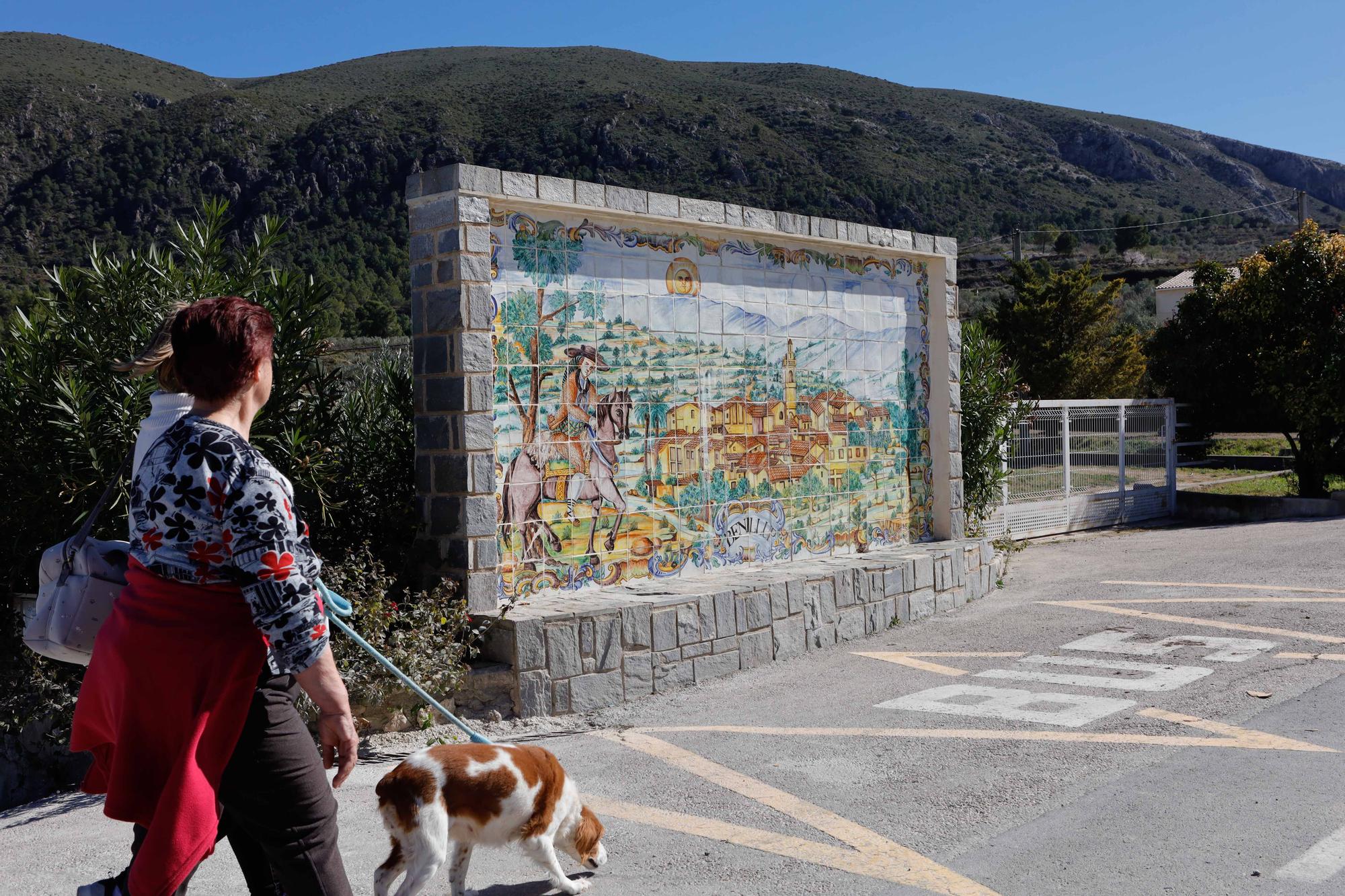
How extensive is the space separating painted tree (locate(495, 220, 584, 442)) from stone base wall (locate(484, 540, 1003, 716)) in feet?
4.21

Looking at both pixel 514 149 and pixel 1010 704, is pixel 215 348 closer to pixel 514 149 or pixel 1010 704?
pixel 1010 704

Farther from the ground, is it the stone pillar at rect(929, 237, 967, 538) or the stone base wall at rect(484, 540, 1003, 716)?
the stone pillar at rect(929, 237, 967, 538)

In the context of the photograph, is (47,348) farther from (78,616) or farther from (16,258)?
(16,258)

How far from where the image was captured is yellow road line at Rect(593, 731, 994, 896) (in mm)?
4004

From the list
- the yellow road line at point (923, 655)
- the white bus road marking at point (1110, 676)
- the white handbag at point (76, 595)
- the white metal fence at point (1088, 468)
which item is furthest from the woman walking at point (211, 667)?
the white metal fence at point (1088, 468)

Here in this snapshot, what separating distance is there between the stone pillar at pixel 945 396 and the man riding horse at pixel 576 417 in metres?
4.10

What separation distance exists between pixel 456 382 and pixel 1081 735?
397 centimetres

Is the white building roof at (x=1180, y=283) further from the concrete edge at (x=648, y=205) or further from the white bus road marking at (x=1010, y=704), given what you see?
the white bus road marking at (x=1010, y=704)

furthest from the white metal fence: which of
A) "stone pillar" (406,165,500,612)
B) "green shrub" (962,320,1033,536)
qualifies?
"stone pillar" (406,165,500,612)

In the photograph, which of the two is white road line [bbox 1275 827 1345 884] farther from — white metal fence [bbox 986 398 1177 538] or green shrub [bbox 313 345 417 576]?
white metal fence [bbox 986 398 1177 538]

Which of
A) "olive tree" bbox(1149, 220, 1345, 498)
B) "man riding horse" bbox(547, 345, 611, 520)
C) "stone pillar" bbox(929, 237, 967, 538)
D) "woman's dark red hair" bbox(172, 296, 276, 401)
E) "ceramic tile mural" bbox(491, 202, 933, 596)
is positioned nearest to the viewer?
"woman's dark red hair" bbox(172, 296, 276, 401)

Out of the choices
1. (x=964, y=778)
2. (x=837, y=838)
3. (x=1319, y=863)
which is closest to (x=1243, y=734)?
(x=964, y=778)

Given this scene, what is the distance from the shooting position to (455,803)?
351 cm

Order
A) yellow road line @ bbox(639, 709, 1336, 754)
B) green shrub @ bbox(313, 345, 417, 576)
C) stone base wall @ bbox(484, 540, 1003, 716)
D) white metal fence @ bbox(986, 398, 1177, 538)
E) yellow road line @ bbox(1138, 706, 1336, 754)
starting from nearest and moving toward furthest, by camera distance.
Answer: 1. yellow road line @ bbox(1138, 706, 1336, 754)
2. yellow road line @ bbox(639, 709, 1336, 754)
3. stone base wall @ bbox(484, 540, 1003, 716)
4. green shrub @ bbox(313, 345, 417, 576)
5. white metal fence @ bbox(986, 398, 1177, 538)
